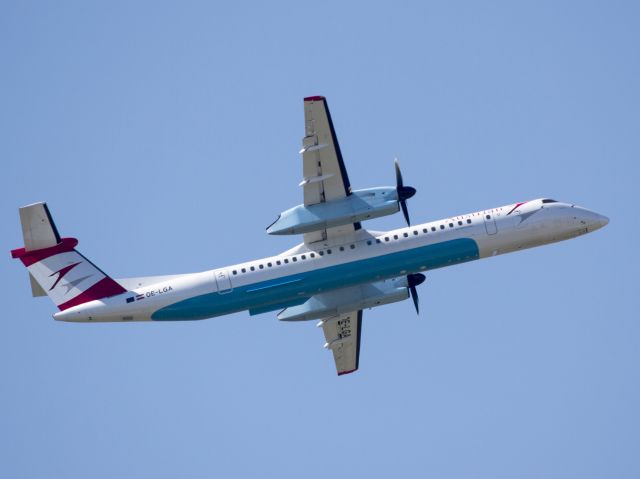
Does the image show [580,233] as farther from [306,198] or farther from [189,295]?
[189,295]

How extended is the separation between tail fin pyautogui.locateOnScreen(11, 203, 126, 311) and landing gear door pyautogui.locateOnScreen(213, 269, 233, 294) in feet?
11.9

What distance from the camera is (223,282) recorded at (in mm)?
45938

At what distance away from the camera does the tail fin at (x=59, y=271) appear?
45938mm

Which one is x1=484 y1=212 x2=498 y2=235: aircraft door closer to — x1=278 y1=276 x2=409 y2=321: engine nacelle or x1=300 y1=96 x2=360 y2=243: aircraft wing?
x1=278 y1=276 x2=409 y2=321: engine nacelle

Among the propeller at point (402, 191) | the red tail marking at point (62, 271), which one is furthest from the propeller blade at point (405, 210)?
the red tail marking at point (62, 271)

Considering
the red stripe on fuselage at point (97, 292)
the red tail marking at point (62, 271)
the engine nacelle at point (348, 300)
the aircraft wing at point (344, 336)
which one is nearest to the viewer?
the red stripe on fuselage at point (97, 292)

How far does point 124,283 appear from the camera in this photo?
46344mm

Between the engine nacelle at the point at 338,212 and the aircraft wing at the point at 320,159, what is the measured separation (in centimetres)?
32

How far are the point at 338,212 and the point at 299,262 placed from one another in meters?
2.71

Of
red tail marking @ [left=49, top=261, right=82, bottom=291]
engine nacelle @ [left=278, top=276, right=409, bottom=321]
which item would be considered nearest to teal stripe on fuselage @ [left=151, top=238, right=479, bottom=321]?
engine nacelle @ [left=278, top=276, right=409, bottom=321]

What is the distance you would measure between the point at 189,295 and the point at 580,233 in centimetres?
1533

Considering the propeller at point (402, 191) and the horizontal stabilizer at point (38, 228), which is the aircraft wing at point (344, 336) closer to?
the propeller at point (402, 191)

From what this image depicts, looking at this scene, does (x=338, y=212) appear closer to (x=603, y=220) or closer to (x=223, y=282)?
(x=223, y=282)

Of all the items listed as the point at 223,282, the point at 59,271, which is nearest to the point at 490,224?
the point at 223,282
